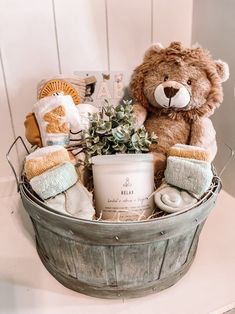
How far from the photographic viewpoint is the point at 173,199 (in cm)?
55

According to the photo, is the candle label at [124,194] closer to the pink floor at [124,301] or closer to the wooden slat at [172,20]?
the pink floor at [124,301]

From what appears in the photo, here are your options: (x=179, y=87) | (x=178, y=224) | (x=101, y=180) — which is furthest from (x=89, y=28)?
(x=178, y=224)

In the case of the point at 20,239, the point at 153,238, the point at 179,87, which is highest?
the point at 179,87

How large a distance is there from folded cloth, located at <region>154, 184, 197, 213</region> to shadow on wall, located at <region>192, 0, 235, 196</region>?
348 mm

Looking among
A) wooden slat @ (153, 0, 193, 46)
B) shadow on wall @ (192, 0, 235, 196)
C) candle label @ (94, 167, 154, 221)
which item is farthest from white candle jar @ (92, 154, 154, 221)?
wooden slat @ (153, 0, 193, 46)

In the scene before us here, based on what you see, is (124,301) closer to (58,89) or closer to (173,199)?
(173,199)

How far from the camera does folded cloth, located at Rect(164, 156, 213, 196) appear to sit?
536mm

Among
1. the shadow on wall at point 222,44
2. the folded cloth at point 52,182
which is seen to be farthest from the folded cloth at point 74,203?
the shadow on wall at point 222,44

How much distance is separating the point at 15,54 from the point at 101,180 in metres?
0.43

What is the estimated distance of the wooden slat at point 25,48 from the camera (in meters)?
0.77

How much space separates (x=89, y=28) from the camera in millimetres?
836

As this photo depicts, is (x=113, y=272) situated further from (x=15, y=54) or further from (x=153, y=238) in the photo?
(x=15, y=54)

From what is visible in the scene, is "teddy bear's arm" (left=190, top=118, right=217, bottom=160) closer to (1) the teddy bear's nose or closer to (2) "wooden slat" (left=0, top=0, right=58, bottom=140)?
(1) the teddy bear's nose

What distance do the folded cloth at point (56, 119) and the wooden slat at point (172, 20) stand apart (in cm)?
40
